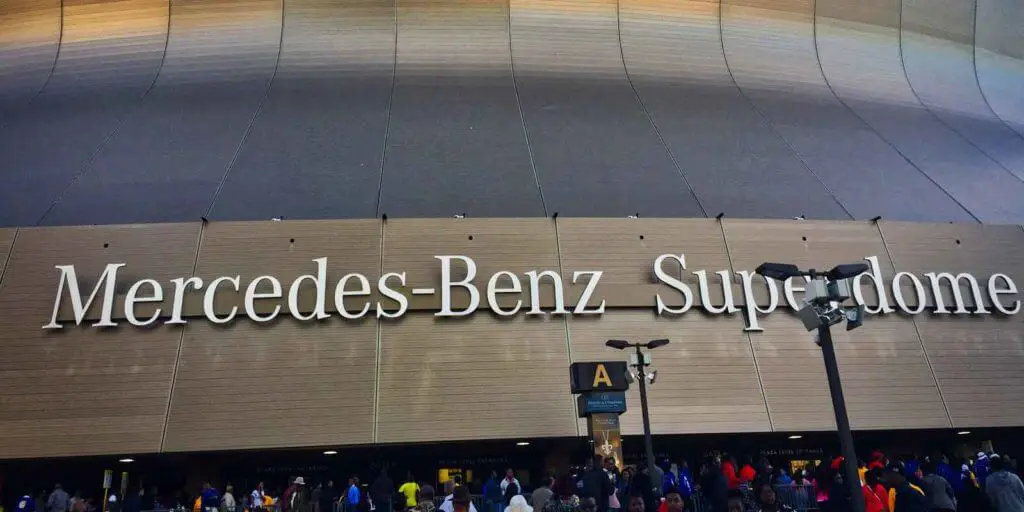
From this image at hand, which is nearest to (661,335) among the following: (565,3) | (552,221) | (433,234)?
(552,221)

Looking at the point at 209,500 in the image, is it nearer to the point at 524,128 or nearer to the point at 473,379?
the point at 473,379

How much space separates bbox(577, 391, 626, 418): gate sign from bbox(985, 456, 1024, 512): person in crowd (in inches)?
268

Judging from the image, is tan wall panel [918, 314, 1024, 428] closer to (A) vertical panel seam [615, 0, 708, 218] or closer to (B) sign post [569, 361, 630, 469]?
(A) vertical panel seam [615, 0, 708, 218]

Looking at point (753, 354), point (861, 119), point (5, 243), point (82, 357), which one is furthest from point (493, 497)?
point (861, 119)

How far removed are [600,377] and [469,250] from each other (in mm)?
4623

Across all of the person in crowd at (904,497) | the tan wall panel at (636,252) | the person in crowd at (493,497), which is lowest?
the person in crowd at (904,497)

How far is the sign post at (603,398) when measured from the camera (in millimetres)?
15273

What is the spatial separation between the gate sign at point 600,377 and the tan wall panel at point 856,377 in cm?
409

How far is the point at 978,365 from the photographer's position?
18344 millimetres

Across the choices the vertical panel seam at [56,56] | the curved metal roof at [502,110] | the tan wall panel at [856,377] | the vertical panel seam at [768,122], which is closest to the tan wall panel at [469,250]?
the curved metal roof at [502,110]

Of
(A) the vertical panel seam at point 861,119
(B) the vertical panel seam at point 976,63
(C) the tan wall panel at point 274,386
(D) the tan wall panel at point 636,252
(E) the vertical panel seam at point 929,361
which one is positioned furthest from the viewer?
(B) the vertical panel seam at point 976,63

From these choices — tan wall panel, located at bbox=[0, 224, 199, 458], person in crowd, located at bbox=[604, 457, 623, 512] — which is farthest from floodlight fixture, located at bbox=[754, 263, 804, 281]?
tan wall panel, located at bbox=[0, 224, 199, 458]

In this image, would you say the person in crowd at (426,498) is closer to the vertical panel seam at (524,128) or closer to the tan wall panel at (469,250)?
the tan wall panel at (469,250)

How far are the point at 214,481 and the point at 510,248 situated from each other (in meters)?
9.10
